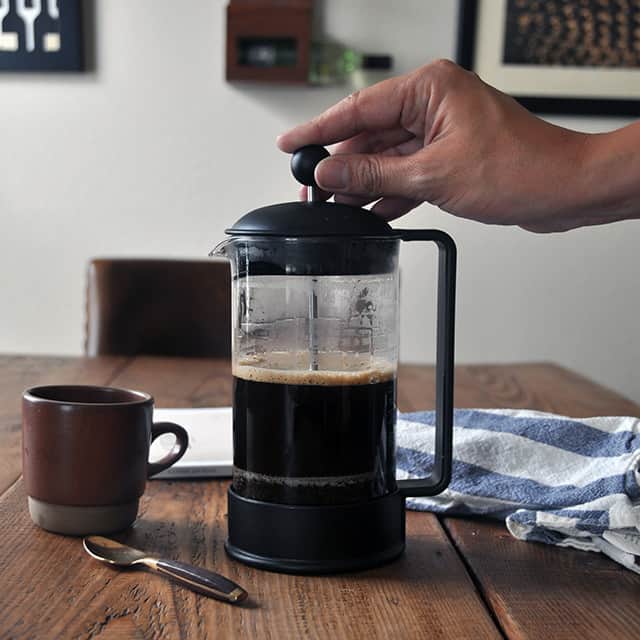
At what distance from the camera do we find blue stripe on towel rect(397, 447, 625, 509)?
2.82 ft

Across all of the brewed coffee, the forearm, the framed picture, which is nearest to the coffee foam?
the brewed coffee

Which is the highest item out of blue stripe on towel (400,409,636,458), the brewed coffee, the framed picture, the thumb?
the framed picture

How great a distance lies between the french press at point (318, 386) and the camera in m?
0.76

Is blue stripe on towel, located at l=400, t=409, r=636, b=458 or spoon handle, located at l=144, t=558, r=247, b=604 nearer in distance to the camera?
spoon handle, located at l=144, t=558, r=247, b=604

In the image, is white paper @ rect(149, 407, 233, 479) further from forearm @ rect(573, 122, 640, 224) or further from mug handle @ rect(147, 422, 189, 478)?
forearm @ rect(573, 122, 640, 224)

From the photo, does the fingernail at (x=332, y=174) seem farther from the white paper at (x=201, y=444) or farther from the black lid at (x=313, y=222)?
the white paper at (x=201, y=444)

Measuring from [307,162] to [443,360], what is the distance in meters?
0.21

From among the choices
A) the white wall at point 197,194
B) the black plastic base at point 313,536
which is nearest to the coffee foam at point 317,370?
the black plastic base at point 313,536

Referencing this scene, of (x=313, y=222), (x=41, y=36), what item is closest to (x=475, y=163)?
(x=313, y=222)

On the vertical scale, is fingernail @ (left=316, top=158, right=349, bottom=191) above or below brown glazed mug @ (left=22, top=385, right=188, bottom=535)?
above

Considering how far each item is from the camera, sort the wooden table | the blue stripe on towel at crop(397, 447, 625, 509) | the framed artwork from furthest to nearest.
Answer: the framed artwork
the blue stripe on towel at crop(397, 447, 625, 509)
the wooden table

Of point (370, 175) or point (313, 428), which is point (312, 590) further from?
point (370, 175)

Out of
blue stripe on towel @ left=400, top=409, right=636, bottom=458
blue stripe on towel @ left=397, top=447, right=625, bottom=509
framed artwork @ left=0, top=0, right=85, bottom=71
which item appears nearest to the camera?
blue stripe on towel @ left=397, top=447, right=625, bottom=509

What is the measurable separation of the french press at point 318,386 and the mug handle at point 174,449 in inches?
4.5
